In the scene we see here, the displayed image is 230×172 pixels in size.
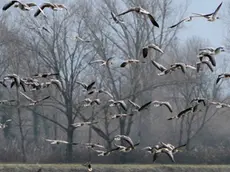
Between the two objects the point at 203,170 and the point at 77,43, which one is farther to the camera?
the point at 77,43

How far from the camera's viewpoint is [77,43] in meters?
41.0

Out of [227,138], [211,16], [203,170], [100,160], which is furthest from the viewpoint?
[227,138]

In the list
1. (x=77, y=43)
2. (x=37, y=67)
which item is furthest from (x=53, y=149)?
(x=77, y=43)

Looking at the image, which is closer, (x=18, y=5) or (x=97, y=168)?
(x=18, y=5)

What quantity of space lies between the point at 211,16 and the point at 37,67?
89.3 ft

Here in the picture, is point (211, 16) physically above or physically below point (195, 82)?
above

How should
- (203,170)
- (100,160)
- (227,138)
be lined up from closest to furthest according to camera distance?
(203,170)
(100,160)
(227,138)

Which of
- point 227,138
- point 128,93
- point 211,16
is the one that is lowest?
point 227,138

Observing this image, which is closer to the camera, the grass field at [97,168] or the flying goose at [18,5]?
the flying goose at [18,5]

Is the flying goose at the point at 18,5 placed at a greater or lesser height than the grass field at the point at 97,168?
greater

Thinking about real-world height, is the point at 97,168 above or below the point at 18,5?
Result: below

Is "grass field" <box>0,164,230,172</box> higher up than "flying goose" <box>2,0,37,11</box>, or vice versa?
"flying goose" <box>2,0,37,11</box>

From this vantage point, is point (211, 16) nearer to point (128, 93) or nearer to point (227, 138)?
point (128, 93)

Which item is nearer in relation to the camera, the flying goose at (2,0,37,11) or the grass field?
the flying goose at (2,0,37,11)
